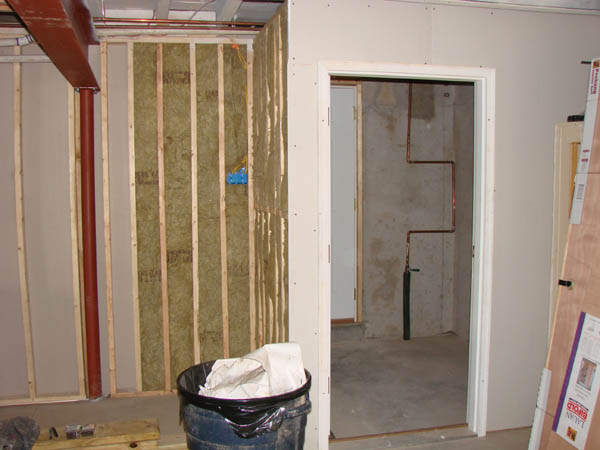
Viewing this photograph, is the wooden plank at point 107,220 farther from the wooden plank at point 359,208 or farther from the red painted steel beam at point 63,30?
the wooden plank at point 359,208

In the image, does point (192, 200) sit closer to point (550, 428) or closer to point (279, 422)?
point (279, 422)

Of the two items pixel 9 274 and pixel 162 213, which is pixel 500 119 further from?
pixel 9 274

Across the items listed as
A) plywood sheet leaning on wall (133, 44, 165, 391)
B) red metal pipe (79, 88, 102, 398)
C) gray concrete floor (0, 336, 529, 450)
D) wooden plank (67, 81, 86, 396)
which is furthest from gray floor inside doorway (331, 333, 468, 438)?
wooden plank (67, 81, 86, 396)

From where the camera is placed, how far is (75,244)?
400 cm

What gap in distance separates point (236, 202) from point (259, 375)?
78.5 inches

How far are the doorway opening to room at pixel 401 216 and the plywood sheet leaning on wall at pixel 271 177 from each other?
57.9 inches

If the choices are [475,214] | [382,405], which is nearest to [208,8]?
[475,214]

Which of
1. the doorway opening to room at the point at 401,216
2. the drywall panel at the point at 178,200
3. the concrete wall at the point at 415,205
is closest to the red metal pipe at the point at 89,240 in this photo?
the drywall panel at the point at 178,200

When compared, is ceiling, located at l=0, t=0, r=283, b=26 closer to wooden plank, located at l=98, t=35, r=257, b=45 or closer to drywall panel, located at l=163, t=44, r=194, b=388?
wooden plank, located at l=98, t=35, r=257, b=45

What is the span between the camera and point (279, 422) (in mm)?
2379

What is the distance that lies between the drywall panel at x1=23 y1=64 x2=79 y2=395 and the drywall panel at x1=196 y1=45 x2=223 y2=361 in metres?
1.01

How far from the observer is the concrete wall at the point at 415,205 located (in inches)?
213

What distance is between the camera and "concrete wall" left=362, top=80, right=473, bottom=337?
5.41 m

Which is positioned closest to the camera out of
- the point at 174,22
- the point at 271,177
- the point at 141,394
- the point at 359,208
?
the point at 271,177
